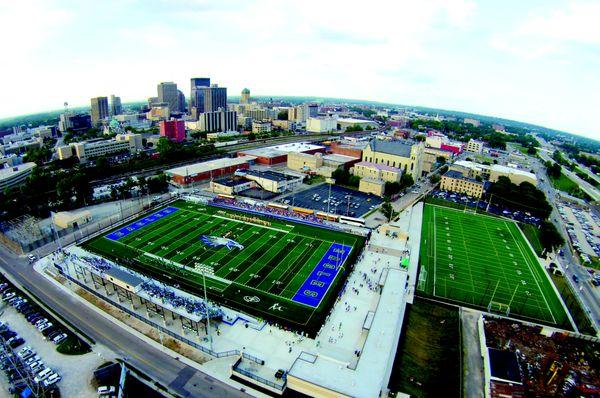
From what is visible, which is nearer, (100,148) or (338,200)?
(338,200)

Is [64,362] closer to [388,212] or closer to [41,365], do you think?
[41,365]

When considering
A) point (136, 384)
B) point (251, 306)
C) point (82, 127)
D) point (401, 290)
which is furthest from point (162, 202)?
point (82, 127)

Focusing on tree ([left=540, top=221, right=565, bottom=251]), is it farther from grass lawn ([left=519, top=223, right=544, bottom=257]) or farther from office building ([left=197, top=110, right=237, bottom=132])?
office building ([left=197, top=110, right=237, bottom=132])

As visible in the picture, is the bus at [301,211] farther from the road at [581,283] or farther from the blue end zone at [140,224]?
the road at [581,283]

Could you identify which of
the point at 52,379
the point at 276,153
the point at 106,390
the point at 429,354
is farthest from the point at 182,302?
the point at 276,153

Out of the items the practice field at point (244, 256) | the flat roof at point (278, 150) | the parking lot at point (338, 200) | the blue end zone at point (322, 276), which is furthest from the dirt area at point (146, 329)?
the flat roof at point (278, 150)

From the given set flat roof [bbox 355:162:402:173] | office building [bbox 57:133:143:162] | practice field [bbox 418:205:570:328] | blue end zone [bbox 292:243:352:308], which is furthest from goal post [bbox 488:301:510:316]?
office building [bbox 57:133:143:162]

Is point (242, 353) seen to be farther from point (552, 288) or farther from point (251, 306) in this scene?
point (552, 288)
